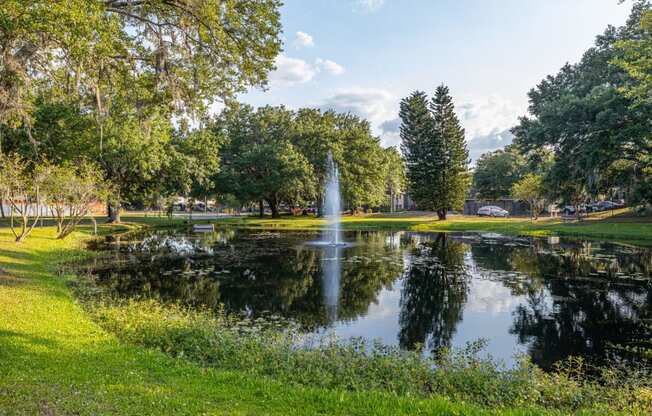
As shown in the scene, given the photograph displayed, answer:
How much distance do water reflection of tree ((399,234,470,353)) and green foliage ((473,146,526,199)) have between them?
51.7m

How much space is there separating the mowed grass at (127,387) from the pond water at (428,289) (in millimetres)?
3764

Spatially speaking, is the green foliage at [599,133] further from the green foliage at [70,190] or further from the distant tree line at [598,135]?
the green foliage at [70,190]

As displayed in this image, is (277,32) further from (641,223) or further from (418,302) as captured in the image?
(641,223)

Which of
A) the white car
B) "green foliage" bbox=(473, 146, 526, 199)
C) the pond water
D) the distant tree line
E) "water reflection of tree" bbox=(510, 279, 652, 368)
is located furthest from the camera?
"green foliage" bbox=(473, 146, 526, 199)

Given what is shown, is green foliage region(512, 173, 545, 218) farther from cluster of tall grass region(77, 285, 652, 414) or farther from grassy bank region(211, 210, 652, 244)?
cluster of tall grass region(77, 285, 652, 414)

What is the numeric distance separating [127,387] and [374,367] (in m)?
3.63

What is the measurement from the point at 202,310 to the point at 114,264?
889 centimetres

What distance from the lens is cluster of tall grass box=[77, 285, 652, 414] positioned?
584 cm

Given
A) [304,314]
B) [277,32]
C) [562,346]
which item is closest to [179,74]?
[277,32]

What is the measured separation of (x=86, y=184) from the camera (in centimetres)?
2148

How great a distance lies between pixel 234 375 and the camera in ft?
19.5

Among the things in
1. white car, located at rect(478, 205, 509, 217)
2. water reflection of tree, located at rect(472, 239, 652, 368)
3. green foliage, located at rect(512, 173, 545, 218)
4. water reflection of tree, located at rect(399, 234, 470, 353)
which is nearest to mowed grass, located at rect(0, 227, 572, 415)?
water reflection of tree, located at rect(399, 234, 470, 353)

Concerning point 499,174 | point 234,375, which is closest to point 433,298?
point 234,375

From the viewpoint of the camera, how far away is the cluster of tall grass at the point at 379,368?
19.1ft
